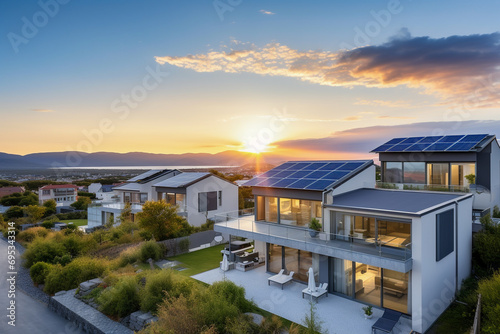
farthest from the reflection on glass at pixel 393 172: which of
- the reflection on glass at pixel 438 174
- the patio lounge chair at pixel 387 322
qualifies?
the patio lounge chair at pixel 387 322

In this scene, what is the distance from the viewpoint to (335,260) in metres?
13.9

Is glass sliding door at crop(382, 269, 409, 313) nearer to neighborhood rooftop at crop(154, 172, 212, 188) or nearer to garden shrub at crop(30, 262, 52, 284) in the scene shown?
garden shrub at crop(30, 262, 52, 284)

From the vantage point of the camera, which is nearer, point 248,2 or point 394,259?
point 394,259

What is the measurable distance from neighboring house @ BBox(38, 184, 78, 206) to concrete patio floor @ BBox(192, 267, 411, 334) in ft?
179

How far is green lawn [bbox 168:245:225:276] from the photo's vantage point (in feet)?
58.8

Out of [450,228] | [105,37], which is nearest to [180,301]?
[450,228]

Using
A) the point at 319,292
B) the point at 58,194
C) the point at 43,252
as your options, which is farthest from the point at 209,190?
the point at 58,194

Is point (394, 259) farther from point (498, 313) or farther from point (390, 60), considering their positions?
point (390, 60)

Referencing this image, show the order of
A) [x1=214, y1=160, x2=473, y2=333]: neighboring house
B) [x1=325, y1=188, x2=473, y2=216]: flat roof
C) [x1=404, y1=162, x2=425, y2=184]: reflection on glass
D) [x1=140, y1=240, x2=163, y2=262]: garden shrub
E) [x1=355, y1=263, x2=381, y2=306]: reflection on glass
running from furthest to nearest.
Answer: [x1=404, y1=162, x2=425, y2=184]: reflection on glass < [x1=140, y1=240, x2=163, y2=262]: garden shrub < [x1=355, y1=263, x2=381, y2=306]: reflection on glass < [x1=325, y1=188, x2=473, y2=216]: flat roof < [x1=214, y1=160, x2=473, y2=333]: neighboring house

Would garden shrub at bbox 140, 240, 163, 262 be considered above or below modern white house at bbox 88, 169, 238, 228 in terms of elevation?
below

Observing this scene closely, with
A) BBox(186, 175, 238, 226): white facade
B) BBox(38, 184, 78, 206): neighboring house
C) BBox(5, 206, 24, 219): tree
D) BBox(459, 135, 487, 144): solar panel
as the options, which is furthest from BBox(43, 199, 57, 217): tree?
BBox(459, 135, 487, 144): solar panel

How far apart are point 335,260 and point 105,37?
69.5 ft

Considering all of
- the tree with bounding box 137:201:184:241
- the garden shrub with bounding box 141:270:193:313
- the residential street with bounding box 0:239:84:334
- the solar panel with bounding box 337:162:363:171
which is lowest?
the residential street with bounding box 0:239:84:334

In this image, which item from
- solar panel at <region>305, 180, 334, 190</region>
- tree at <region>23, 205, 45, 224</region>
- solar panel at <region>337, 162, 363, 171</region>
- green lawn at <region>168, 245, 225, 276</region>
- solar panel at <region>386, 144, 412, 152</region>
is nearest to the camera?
solar panel at <region>305, 180, 334, 190</region>
